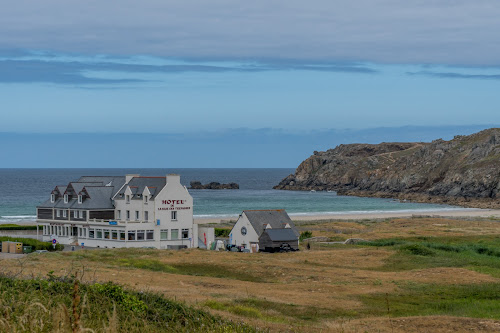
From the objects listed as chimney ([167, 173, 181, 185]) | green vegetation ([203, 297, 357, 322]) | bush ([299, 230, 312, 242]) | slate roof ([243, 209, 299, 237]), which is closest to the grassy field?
green vegetation ([203, 297, 357, 322])

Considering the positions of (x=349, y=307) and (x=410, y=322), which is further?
(x=349, y=307)

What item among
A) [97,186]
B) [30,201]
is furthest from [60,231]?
[30,201]

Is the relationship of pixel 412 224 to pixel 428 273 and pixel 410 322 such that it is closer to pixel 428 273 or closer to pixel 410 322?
pixel 428 273

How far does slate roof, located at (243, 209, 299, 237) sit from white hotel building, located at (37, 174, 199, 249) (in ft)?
19.3

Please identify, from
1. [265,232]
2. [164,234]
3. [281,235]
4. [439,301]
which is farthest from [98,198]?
[439,301]

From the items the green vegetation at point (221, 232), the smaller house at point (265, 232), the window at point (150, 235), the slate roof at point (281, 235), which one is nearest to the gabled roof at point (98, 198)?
the window at point (150, 235)

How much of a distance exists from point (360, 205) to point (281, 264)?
11163 centimetres

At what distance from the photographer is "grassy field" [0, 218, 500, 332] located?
1044 inches

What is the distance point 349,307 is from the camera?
3183 cm

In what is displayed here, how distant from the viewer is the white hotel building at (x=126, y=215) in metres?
60.1

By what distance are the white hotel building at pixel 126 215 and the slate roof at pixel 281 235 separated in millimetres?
7739

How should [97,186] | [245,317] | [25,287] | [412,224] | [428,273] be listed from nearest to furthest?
[25,287], [245,317], [428,273], [97,186], [412,224]

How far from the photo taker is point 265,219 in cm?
6191

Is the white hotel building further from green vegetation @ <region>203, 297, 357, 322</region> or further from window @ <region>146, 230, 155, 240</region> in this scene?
green vegetation @ <region>203, 297, 357, 322</region>
